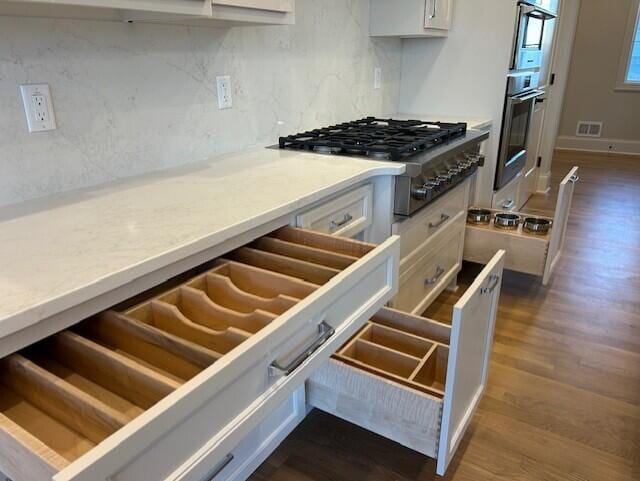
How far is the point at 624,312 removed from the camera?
249cm

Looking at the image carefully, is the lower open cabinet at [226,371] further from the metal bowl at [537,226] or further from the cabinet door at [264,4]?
the metal bowl at [537,226]

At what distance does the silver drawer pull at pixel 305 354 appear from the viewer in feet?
2.76

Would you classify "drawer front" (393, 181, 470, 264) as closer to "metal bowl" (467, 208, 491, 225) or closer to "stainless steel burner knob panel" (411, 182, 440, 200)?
"stainless steel burner knob panel" (411, 182, 440, 200)

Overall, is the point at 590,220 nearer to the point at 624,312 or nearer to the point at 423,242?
the point at 624,312

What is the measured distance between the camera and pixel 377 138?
205cm

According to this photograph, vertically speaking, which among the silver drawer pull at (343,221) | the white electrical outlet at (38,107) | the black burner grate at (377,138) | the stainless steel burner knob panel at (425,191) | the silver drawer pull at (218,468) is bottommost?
the silver drawer pull at (218,468)

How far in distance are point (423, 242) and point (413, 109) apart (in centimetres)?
142

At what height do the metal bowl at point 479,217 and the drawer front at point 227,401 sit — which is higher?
the drawer front at point 227,401

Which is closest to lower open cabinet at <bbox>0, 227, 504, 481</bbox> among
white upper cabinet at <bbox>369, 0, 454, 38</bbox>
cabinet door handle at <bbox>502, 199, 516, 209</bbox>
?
white upper cabinet at <bbox>369, 0, 454, 38</bbox>

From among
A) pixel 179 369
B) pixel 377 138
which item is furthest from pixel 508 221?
pixel 179 369

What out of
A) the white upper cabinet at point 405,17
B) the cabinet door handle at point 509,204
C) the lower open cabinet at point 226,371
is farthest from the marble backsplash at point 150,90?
the cabinet door handle at point 509,204

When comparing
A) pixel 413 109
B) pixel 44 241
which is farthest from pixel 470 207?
pixel 44 241

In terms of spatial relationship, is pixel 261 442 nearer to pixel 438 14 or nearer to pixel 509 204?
pixel 438 14

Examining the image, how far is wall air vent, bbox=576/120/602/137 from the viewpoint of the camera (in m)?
6.67
